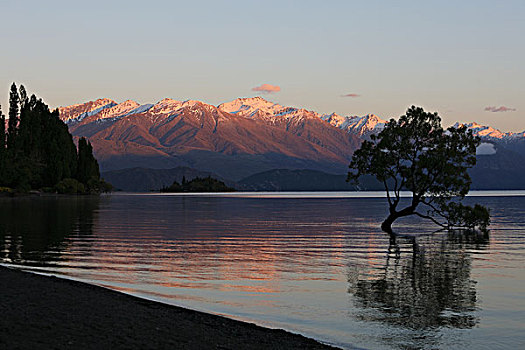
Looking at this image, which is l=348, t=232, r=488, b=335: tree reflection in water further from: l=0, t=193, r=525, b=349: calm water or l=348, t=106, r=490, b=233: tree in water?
l=348, t=106, r=490, b=233: tree in water

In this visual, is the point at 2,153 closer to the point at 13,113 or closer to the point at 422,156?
the point at 13,113

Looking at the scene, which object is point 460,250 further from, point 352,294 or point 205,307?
point 205,307

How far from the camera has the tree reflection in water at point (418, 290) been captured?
927 inches

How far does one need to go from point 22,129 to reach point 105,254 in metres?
164

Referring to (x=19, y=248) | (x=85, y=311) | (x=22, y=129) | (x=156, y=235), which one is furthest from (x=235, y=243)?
(x=22, y=129)

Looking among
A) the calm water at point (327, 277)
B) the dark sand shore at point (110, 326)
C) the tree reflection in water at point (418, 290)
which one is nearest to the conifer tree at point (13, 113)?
the calm water at point (327, 277)

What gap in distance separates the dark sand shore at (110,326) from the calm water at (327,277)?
2.09 m

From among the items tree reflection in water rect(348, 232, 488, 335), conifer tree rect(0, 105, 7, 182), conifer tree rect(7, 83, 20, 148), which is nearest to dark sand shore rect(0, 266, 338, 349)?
tree reflection in water rect(348, 232, 488, 335)

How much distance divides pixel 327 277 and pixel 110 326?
56.0 ft

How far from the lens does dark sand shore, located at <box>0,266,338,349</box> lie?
56.0ft

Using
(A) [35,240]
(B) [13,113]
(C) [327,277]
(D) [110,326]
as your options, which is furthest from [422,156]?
(B) [13,113]

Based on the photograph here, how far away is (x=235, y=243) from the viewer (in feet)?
182

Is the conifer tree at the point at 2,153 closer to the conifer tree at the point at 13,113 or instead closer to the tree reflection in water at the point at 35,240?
the conifer tree at the point at 13,113

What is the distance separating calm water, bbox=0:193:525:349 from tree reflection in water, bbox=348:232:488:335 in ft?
0.19
